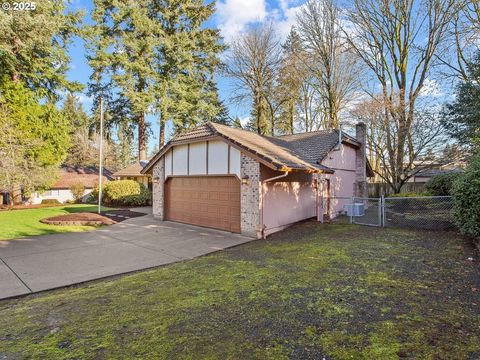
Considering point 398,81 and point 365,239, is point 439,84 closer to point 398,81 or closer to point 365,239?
point 398,81

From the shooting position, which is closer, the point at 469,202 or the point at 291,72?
the point at 469,202

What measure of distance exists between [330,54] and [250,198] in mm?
15912

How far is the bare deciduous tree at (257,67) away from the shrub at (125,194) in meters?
11.1

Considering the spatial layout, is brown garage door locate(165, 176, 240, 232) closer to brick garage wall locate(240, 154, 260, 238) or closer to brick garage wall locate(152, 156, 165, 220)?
brick garage wall locate(152, 156, 165, 220)

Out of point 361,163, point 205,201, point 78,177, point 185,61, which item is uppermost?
point 185,61

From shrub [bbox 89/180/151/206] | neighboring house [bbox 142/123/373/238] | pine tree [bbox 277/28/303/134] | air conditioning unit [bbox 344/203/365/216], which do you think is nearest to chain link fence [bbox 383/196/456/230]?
air conditioning unit [bbox 344/203/365/216]

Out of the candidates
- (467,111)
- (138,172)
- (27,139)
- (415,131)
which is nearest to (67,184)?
(138,172)

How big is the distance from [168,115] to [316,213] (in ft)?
51.3

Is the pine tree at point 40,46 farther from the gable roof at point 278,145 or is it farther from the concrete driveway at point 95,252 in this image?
the concrete driveway at point 95,252

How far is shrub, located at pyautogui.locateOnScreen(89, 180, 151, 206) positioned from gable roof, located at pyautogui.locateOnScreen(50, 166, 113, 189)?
4.93 m

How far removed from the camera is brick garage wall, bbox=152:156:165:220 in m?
13.7

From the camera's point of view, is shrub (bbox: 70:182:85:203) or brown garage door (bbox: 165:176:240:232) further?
shrub (bbox: 70:182:85:203)

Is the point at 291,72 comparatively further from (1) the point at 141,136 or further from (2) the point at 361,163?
(1) the point at 141,136

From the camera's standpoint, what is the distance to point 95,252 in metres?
7.98
